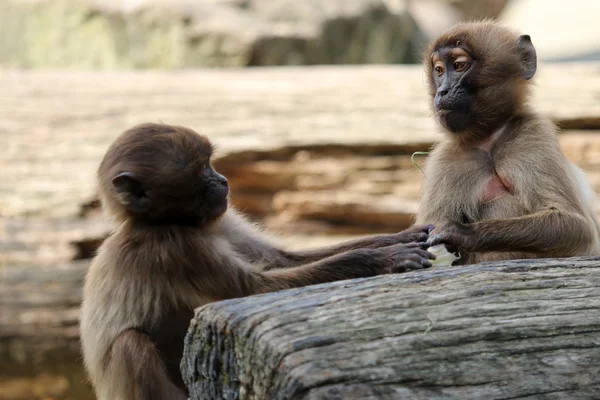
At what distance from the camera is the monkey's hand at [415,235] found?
4.47m

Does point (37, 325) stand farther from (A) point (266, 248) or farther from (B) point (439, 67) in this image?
(B) point (439, 67)

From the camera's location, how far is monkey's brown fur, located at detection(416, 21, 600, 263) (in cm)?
433

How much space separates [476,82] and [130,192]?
1987 millimetres

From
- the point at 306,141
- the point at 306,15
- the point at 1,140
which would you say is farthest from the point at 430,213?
the point at 306,15

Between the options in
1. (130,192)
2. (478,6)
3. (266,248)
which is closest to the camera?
(130,192)

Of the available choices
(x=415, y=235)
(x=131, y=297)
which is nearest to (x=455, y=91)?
(x=415, y=235)

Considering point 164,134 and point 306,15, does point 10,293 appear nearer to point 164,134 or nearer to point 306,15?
point 164,134

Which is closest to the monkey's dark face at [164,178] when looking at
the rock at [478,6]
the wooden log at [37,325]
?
the wooden log at [37,325]

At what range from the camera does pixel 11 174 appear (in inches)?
319

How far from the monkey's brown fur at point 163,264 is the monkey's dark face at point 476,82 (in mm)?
705

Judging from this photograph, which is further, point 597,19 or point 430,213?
point 597,19

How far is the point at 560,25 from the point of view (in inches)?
998

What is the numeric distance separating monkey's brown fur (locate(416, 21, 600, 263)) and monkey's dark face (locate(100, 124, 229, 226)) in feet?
4.05

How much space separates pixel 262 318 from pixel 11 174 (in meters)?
5.76
